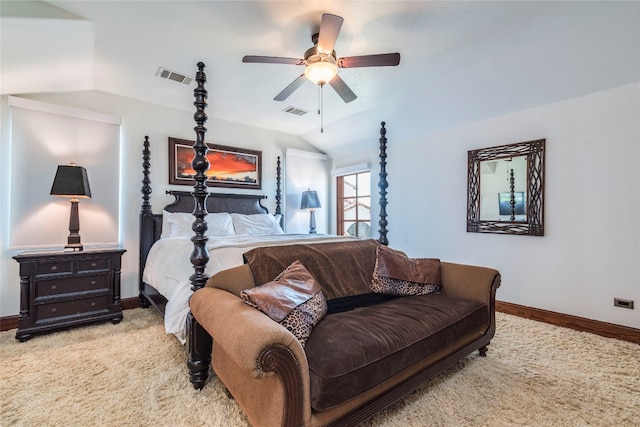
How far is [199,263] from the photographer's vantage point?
6.42 feet

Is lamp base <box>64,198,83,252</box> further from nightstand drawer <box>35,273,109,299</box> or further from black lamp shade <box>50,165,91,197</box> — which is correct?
nightstand drawer <box>35,273,109,299</box>

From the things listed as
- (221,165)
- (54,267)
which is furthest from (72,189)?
(221,165)

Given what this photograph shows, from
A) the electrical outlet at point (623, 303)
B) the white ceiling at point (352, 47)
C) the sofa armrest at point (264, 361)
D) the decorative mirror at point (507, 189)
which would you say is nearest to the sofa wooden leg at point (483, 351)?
the electrical outlet at point (623, 303)

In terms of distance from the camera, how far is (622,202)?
2596mm

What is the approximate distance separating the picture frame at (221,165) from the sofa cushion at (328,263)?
2104mm

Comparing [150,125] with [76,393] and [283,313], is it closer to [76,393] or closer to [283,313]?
[76,393]

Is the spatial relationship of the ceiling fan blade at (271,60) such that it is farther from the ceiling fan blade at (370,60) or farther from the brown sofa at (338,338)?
the brown sofa at (338,338)

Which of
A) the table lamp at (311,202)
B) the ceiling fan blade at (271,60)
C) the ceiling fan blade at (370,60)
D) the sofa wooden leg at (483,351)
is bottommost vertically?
the sofa wooden leg at (483,351)

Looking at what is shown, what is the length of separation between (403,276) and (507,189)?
6.28 feet

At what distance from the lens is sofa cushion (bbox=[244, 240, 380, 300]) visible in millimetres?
1959

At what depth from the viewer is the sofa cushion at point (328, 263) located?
1959 millimetres

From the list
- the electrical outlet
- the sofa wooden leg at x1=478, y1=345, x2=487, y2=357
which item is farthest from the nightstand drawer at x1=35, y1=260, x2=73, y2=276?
the electrical outlet

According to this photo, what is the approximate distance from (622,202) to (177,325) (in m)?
3.87

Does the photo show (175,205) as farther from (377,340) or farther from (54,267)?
(377,340)
